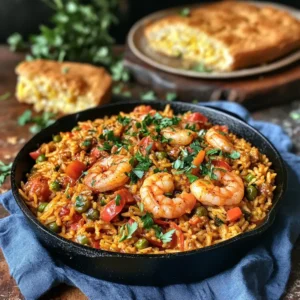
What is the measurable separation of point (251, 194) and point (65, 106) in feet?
9.08

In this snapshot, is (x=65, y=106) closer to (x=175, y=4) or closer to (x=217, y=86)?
(x=217, y=86)

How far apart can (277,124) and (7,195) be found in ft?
9.62

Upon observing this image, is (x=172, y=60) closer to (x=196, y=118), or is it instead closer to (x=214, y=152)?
(x=196, y=118)

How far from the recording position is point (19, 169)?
12.8 ft

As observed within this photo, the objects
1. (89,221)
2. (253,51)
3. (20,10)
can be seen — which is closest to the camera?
(89,221)

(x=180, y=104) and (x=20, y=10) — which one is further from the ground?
(x=180, y=104)

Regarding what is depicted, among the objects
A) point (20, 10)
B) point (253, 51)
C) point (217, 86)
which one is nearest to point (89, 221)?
point (217, 86)

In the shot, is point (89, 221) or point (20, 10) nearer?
point (89, 221)

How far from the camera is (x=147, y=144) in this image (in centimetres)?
383

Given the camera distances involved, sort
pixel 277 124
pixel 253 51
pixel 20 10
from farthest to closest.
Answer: pixel 20 10 → pixel 253 51 → pixel 277 124

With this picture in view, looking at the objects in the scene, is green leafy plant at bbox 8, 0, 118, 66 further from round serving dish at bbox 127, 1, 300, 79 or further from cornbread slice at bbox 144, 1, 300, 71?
cornbread slice at bbox 144, 1, 300, 71

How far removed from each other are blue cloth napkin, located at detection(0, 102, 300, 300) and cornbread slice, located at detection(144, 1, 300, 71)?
2790mm

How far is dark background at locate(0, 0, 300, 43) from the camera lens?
7559mm

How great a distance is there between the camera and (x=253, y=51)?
19.2ft
